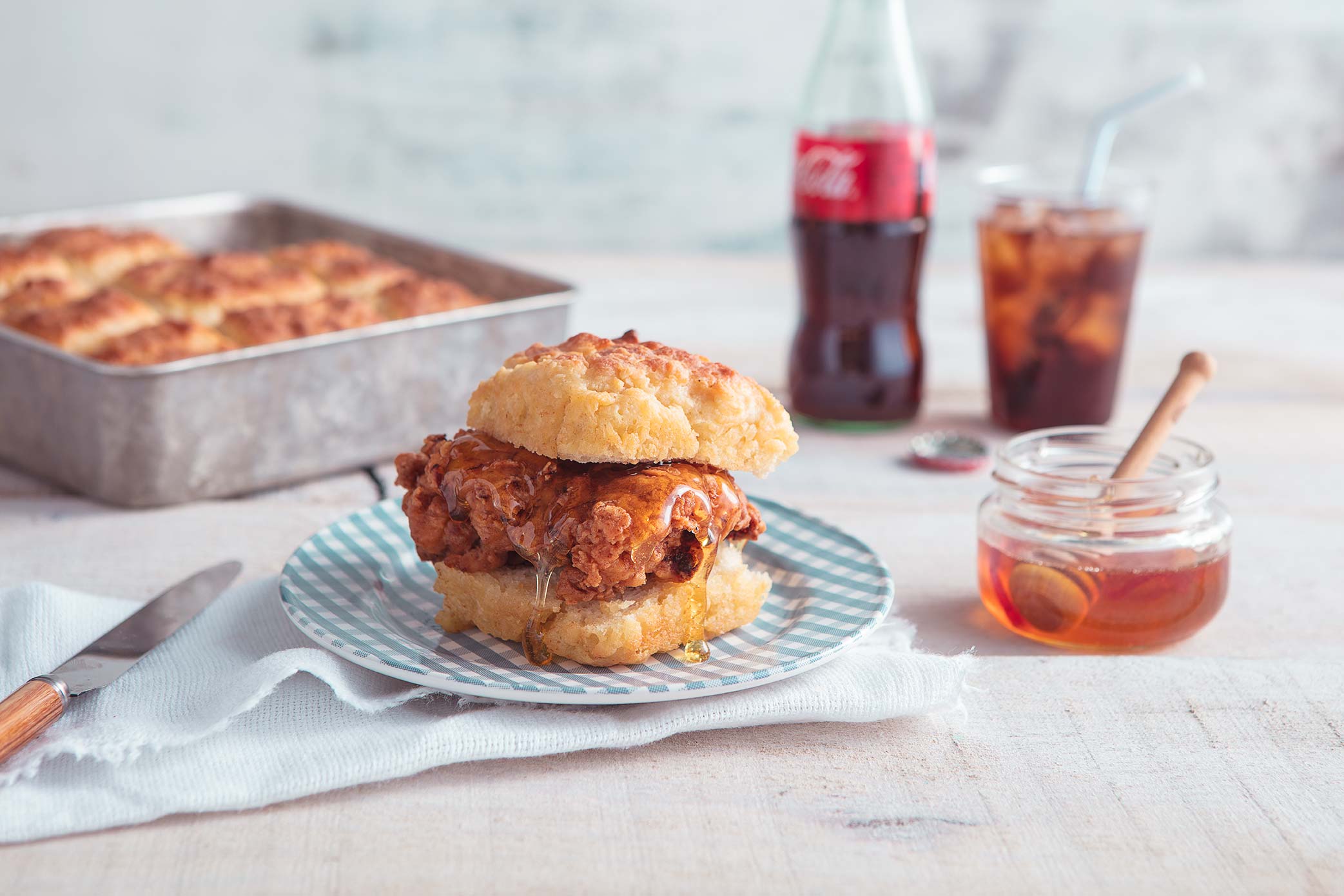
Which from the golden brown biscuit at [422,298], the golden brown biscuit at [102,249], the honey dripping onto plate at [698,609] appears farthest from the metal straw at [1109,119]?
the golden brown biscuit at [102,249]

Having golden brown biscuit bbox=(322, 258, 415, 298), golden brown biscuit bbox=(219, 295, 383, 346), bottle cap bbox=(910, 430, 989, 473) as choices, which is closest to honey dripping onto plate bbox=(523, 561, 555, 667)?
golden brown biscuit bbox=(219, 295, 383, 346)

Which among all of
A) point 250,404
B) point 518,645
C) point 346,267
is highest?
point 346,267

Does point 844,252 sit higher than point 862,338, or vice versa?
point 844,252

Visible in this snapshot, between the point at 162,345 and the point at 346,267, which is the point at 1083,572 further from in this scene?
the point at 346,267

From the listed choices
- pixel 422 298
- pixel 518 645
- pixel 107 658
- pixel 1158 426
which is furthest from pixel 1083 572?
pixel 422 298

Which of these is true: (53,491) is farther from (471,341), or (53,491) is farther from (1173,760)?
(1173,760)

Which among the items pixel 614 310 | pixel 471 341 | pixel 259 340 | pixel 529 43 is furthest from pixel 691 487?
pixel 529 43
